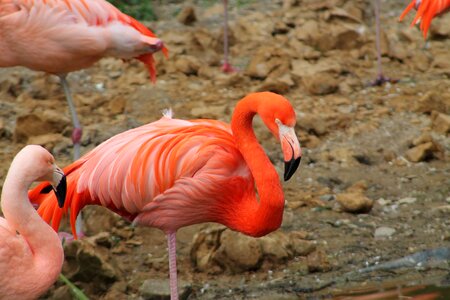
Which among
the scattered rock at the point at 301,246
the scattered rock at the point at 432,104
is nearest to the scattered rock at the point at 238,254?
the scattered rock at the point at 301,246

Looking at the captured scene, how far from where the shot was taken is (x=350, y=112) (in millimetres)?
7039

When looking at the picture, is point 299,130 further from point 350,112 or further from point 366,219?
point 366,219

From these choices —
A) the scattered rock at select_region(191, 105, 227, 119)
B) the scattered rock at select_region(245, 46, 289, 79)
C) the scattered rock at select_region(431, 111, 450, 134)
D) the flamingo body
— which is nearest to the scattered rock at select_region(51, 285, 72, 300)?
the flamingo body

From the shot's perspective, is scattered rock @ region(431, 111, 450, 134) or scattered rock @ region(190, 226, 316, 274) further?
scattered rock @ region(431, 111, 450, 134)

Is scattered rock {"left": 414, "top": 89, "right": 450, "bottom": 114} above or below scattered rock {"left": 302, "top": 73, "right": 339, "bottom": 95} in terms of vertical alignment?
above

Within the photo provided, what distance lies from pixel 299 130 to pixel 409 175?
86 centimetres

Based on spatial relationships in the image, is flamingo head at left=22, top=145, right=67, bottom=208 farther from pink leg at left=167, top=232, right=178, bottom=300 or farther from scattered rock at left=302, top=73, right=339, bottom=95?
scattered rock at left=302, top=73, right=339, bottom=95

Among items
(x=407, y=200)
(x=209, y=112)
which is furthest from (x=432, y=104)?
(x=209, y=112)

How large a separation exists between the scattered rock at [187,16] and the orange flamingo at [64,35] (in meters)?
2.82

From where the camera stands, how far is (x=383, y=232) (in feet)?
17.9

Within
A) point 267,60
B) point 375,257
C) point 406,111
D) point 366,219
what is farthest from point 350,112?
point 375,257

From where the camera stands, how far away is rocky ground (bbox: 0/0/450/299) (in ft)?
16.5

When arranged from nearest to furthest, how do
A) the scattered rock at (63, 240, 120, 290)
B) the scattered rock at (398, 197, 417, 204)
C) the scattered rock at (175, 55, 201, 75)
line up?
1. the scattered rock at (63, 240, 120, 290)
2. the scattered rock at (398, 197, 417, 204)
3. the scattered rock at (175, 55, 201, 75)

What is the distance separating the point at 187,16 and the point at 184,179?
4454mm
